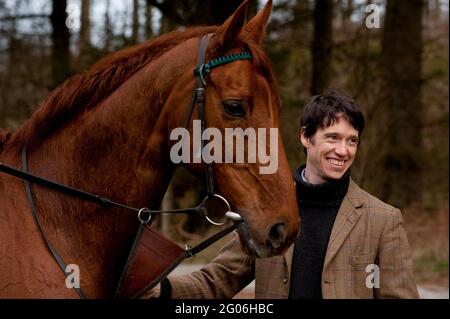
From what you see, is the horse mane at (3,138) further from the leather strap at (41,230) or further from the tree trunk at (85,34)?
the tree trunk at (85,34)

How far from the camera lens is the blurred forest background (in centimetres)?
1005

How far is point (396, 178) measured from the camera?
11.3m

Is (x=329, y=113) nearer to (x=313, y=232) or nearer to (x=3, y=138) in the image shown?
(x=313, y=232)

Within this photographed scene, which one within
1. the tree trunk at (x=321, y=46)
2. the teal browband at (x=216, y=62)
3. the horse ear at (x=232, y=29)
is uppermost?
the tree trunk at (x=321, y=46)

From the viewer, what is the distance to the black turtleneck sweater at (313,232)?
2.98m

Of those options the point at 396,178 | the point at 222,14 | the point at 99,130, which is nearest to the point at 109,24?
the point at 222,14

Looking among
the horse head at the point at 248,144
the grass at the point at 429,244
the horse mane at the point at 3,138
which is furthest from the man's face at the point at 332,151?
the grass at the point at 429,244

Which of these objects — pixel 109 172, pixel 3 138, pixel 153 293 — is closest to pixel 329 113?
pixel 109 172

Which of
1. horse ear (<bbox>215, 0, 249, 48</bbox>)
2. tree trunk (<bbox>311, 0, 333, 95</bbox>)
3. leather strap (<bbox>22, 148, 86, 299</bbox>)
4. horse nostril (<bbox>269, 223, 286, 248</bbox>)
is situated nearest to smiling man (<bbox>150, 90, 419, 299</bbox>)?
horse nostril (<bbox>269, 223, 286, 248</bbox>)

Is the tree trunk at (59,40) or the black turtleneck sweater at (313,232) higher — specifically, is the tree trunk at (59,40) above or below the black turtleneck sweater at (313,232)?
above

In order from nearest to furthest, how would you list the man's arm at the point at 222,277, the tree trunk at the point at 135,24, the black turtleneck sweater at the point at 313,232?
the black turtleneck sweater at the point at 313,232, the man's arm at the point at 222,277, the tree trunk at the point at 135,24

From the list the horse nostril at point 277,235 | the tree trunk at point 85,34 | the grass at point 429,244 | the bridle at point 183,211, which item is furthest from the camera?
the tree trunk at point 85,34

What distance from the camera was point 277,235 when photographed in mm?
2789

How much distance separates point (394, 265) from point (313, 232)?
1.30 ft
